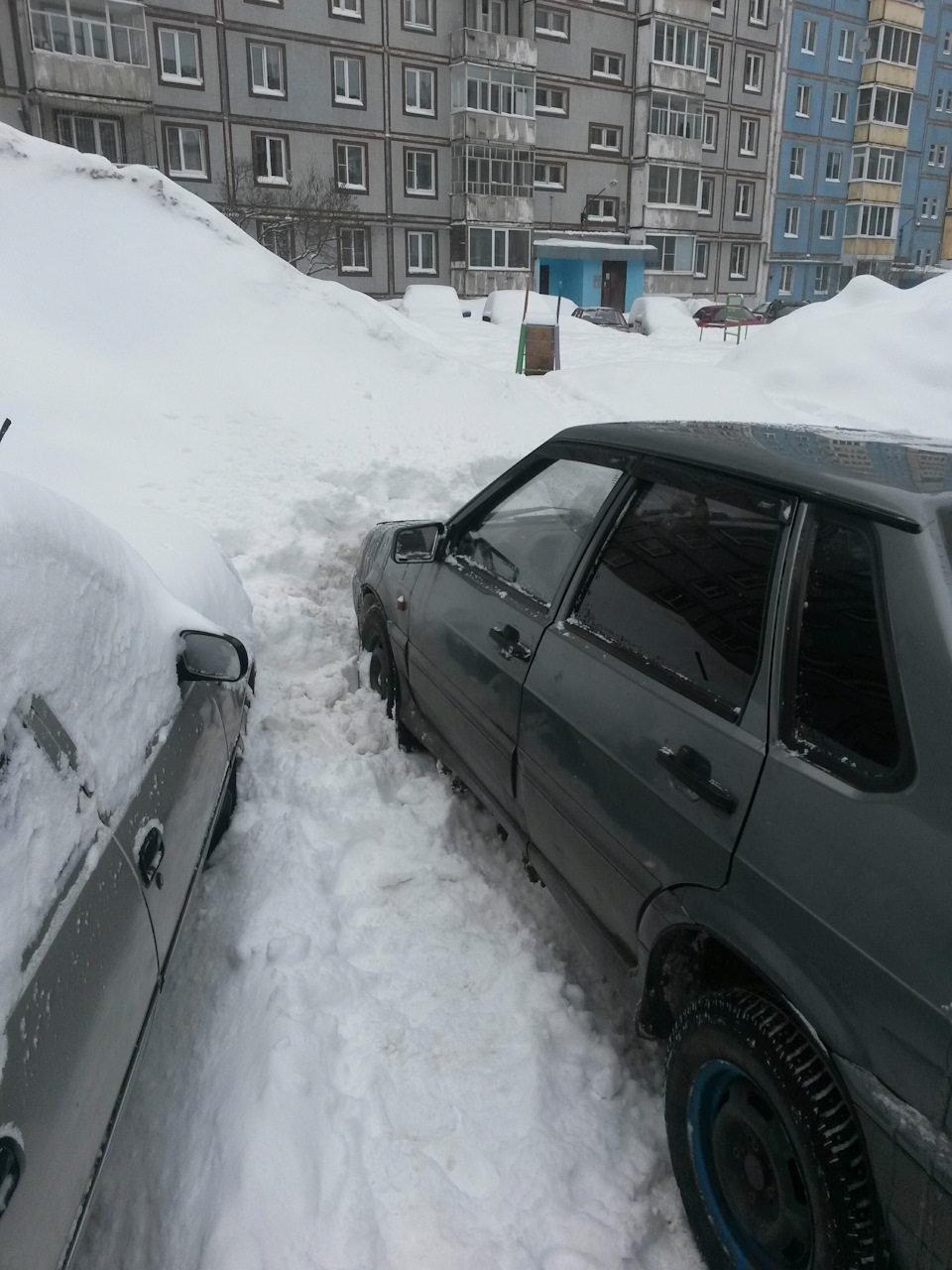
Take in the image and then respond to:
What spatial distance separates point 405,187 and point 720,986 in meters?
42.0

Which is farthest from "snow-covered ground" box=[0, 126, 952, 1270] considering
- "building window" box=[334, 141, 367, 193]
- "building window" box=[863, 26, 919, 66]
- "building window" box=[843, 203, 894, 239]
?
"building window" box=[863, 26, 919, 66]

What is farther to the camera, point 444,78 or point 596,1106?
point 444,78

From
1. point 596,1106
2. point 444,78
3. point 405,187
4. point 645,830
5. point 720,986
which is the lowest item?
point 596,1106

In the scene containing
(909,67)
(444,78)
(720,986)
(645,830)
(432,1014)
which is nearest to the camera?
(720,986)

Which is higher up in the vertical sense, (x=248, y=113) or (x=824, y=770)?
(x=248, y=113)

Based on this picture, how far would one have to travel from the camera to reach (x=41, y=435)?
22.6 ft

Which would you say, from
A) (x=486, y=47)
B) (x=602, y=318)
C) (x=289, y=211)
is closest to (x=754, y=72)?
(x=486, y=47)

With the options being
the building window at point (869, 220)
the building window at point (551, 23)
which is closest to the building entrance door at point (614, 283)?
the building window at point (551, 23)

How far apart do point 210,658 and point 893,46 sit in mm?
63482

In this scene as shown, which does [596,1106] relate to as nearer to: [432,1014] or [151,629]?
[432,1014]

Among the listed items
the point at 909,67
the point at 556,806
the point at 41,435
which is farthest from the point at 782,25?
the point at 556,806

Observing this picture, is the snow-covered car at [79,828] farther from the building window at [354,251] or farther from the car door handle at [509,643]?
the building window at [354,251]

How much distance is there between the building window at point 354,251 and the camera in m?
37.6

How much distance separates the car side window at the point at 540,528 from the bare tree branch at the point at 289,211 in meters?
33.6
